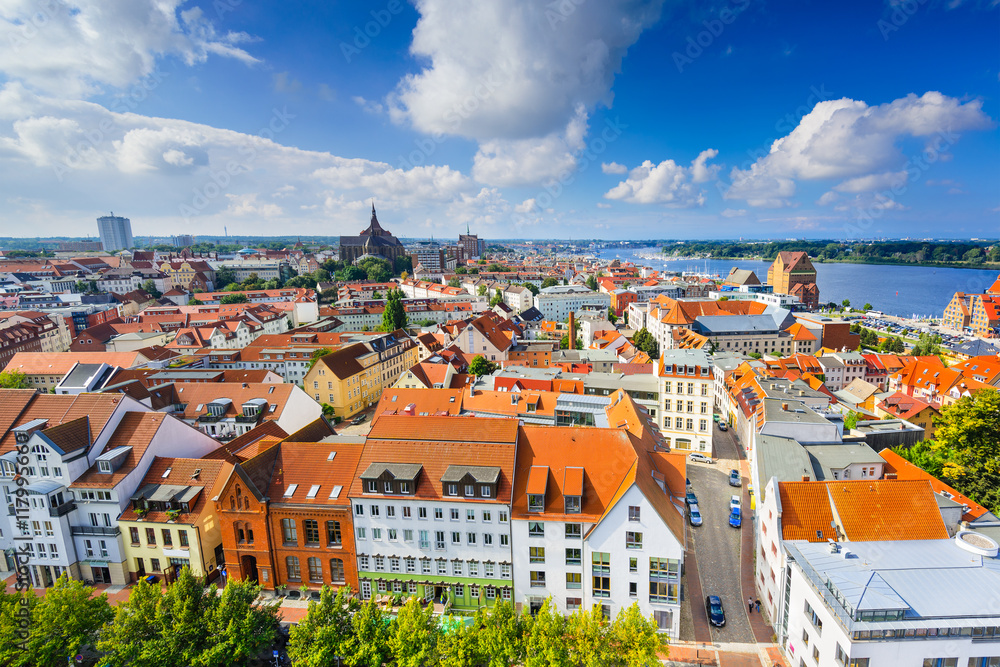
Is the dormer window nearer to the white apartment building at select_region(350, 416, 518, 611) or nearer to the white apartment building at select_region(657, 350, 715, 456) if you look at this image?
the white apartment building at select_region(350, 416, 518, 611)

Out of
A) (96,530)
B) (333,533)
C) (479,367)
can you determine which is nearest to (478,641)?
(333,533)

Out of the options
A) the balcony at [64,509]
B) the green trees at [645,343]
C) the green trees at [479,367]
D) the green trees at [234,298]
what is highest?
the green trees at [234,298]

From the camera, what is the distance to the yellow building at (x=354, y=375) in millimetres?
61812

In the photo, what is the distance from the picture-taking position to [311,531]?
2839 cm

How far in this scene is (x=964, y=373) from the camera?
2608 inches

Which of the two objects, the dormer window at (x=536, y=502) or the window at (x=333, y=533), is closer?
the dormer window at (x=536, y=502)

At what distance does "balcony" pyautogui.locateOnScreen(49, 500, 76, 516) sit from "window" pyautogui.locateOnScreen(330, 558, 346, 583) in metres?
16.6

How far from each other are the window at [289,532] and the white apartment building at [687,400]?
124 ft

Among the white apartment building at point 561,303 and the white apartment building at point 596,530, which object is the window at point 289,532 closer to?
the white apartment building at point 596,530

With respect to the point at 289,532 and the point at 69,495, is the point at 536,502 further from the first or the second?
the point at 69,495

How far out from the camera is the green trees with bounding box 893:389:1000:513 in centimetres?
3606

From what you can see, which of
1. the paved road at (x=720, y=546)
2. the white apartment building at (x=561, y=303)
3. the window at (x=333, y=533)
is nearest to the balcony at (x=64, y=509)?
the window at (x=333, y=533)

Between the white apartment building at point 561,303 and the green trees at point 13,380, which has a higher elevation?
the green trees at point 13,380

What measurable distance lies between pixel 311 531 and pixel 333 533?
1328mm
